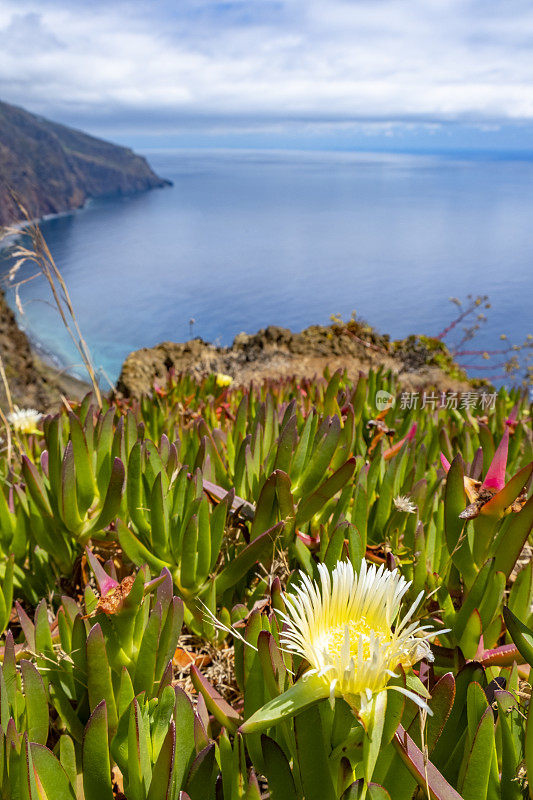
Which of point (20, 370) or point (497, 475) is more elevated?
point (497, 475)

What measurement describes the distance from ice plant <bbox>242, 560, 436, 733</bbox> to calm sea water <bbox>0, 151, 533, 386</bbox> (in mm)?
2155

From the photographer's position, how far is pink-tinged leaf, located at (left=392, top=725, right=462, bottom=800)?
0.67 m

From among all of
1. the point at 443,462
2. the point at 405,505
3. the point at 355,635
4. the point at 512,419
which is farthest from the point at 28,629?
the point at 512,419

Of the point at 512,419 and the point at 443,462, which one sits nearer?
the point at 443,462

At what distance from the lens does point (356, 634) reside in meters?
0.72

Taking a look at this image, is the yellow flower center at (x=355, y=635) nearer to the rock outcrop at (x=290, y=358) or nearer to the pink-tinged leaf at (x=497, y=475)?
the pink-tinged leaf at (x=497, y=475)

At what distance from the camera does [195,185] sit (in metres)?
73.6

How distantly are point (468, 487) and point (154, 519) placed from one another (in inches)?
24.0

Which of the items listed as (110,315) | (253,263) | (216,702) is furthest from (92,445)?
(253,263)

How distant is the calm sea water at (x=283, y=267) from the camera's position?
16.9 metres

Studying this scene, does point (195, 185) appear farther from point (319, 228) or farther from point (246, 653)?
point (246, 653)

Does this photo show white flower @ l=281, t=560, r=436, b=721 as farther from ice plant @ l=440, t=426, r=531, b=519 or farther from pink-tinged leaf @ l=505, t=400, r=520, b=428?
pink-tinged leaf @ l=505, t=400, r=520, b=428

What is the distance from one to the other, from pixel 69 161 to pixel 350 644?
59.0m

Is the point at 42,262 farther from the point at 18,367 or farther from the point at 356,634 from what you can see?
the point at 18,367
